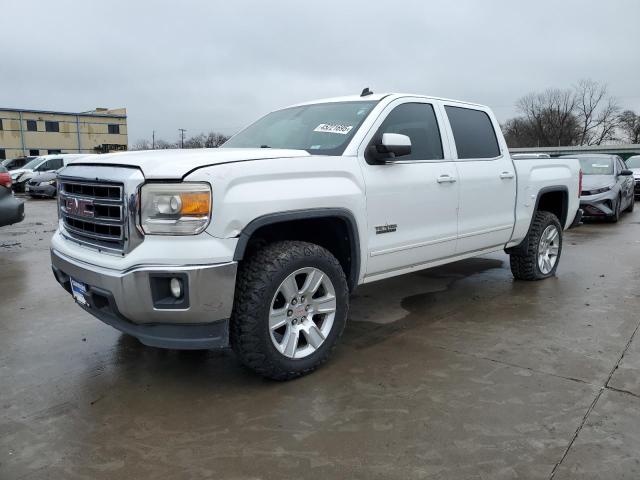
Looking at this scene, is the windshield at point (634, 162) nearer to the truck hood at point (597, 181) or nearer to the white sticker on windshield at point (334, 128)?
the truck hood at point (597, 181)

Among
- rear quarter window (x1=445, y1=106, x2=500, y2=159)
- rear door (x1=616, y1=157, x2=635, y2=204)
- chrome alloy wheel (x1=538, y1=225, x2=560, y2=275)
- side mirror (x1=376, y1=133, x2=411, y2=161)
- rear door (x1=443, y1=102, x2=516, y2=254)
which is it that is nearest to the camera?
side mirror (x1=376, y1=133, x2=411, y2=161)

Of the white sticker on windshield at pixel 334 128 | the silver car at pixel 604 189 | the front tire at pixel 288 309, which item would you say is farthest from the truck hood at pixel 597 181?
the front tire at pixel 288 309

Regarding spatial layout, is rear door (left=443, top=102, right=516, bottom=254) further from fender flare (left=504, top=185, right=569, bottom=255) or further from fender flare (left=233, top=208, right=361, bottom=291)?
fender flare (left=233, top=208, right=361, bottom=291)

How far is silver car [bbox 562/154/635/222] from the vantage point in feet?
38.9

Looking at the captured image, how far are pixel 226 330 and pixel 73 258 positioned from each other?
116cm

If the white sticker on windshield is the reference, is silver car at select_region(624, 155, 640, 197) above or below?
below

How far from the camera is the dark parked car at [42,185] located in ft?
66.0

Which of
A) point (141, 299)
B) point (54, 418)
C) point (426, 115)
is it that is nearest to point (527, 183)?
point (426, 115)

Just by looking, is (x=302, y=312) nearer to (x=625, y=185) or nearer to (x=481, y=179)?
(x=481, y=179)

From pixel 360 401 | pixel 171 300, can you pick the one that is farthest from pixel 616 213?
pixel 171 300

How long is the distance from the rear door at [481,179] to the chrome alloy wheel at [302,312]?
1.71 m

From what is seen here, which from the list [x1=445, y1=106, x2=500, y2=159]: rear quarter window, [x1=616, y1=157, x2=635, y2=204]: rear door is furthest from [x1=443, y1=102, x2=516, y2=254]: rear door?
[x1=616, y1=157, x2=635, y2=204]: rear door

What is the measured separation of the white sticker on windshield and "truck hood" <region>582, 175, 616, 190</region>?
9722 millimetres

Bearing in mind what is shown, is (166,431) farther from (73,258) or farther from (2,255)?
(2,255)
